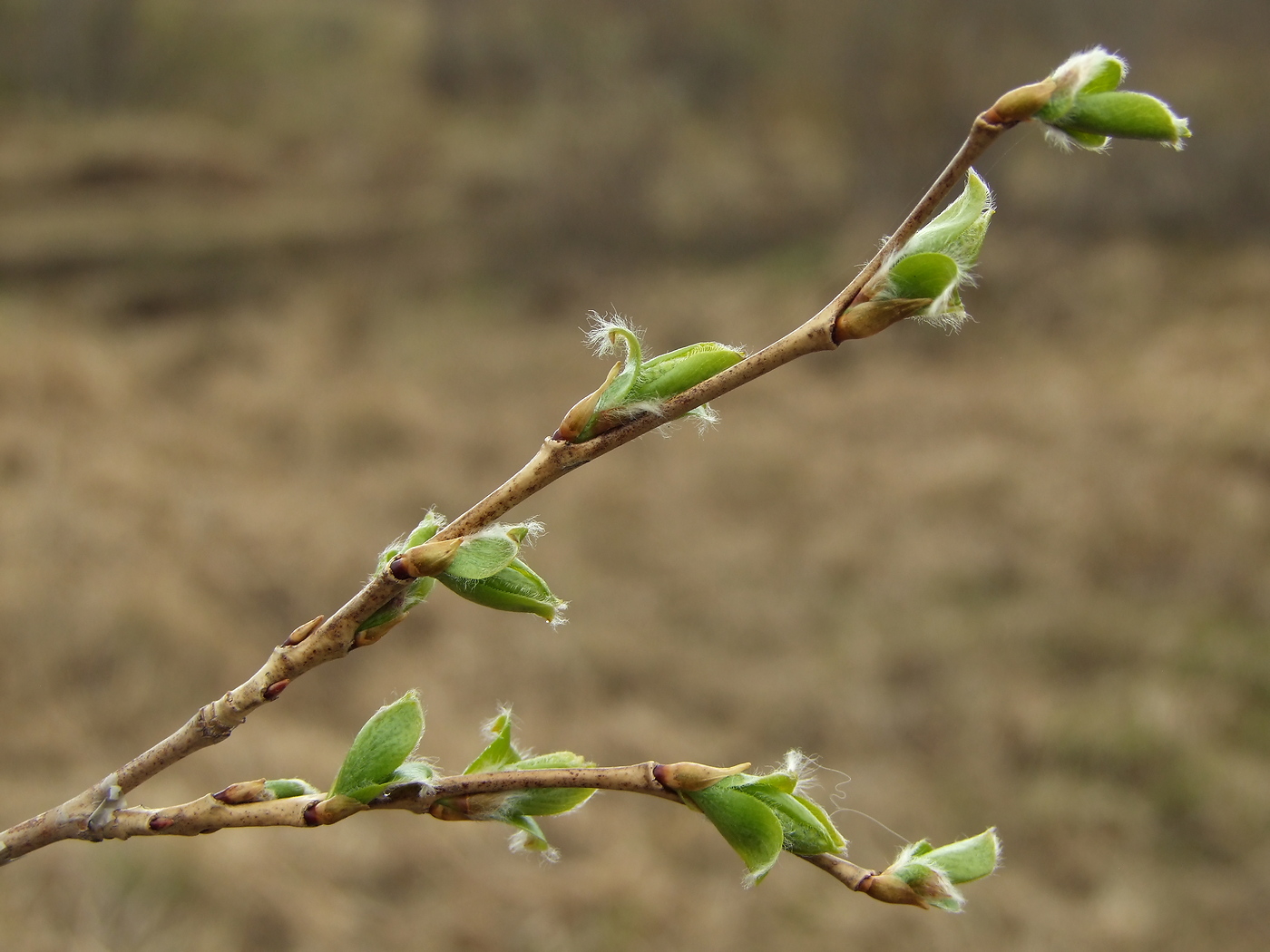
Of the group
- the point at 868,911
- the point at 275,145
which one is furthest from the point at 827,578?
the point at 275,145

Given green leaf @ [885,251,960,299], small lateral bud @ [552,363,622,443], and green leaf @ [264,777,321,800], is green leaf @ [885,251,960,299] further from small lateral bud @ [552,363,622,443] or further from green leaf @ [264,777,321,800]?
green leaf @ [264,777,321,800]

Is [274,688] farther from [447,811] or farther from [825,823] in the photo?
[825,823]

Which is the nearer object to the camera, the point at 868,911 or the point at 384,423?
the point at 868,911

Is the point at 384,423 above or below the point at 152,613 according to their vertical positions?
above

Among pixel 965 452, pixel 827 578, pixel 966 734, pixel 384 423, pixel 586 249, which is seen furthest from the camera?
pixel 586 249

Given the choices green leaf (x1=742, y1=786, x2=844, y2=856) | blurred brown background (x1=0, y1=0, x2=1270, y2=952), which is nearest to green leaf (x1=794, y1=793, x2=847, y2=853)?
green leaf (x1=742, y1=786, x2=844, y2=856)

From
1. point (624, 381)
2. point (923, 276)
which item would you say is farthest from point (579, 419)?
point (923, 276)

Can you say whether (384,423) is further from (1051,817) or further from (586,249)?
(1051,817)

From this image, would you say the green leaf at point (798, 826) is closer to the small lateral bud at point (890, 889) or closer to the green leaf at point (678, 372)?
the small lateral bud at point (890, 889)
